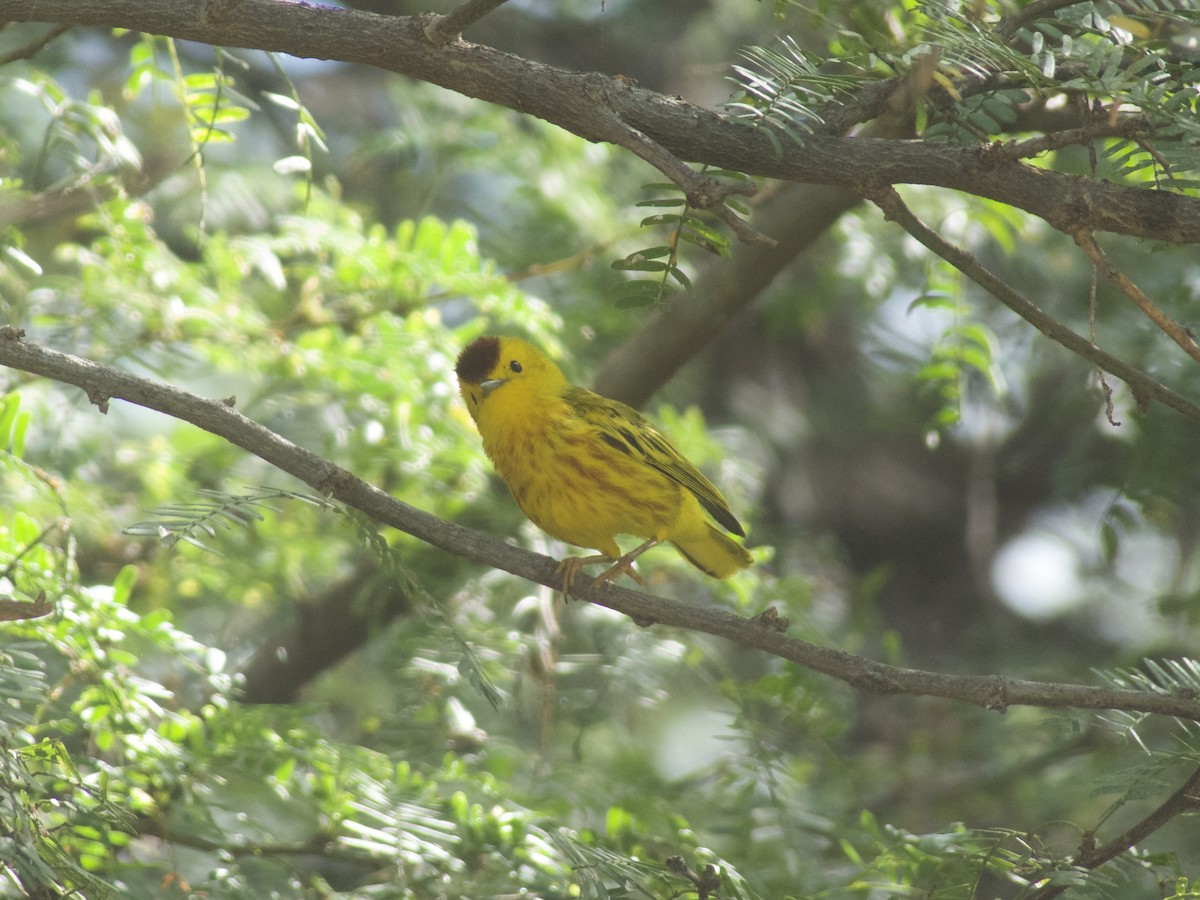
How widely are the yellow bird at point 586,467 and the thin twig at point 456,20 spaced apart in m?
1.44

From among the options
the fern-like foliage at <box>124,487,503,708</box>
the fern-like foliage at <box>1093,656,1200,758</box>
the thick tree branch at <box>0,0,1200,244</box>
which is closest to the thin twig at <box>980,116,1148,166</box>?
the thick tree branch at <box>0,0,1200,244</box>

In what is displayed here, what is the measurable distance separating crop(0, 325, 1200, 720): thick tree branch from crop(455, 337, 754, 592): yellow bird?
793mm

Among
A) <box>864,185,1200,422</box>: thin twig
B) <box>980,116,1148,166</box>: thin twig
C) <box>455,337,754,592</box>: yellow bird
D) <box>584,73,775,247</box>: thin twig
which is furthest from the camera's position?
<box>455,337,754,592</box>: yellow bird

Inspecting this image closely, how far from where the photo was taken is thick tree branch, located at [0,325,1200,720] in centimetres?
205

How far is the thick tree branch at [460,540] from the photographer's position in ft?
6.72

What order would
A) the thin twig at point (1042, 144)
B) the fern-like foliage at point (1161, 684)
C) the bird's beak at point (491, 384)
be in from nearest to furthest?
1. the thin twig at point (1042, 144)
2. the fern-like foliage at point (1161, 684)
3. the bird's beak at point (491, 384)

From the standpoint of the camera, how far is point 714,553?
3.49m

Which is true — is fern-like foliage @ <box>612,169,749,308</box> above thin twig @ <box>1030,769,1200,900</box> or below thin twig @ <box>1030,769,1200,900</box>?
above

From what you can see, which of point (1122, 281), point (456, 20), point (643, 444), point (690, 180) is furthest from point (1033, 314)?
point (643, 444)

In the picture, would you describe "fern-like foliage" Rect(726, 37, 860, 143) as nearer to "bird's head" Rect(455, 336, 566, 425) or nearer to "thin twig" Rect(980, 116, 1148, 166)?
"thin twig" Rect(980, 116, 1148, 166)

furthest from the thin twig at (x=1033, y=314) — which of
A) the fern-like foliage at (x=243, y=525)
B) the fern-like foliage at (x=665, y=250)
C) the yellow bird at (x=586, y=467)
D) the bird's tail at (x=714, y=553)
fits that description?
the bird's tail at (x=714, y=553)

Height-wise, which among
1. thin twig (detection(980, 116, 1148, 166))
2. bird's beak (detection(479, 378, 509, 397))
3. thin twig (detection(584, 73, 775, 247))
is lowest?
thin twig (detection(584, 73, 775, 247))

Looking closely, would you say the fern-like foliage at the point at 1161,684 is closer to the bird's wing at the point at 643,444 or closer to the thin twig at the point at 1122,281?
the thin twig at the point at 1122,281

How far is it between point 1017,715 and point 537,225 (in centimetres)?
297
